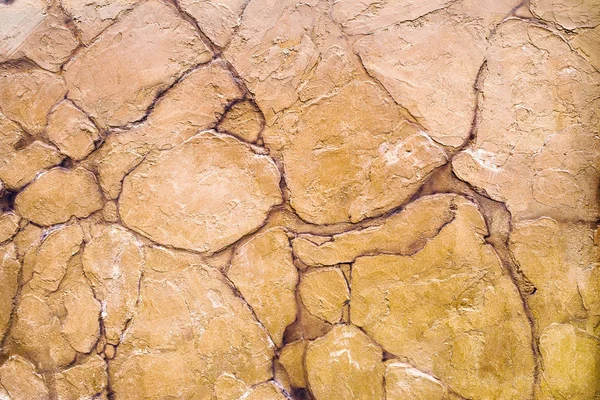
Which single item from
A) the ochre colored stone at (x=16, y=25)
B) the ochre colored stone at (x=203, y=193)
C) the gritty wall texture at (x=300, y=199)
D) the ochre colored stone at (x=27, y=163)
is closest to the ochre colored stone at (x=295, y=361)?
the gritty wall texture at (x=300, y=199)

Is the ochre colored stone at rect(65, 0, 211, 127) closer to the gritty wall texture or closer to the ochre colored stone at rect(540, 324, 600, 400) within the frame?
the gritty wall texture

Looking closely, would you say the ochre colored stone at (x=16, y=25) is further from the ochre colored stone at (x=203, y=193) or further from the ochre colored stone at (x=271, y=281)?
the ochre colored stone at (x=271, y=281)

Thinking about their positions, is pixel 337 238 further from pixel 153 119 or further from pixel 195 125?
pixel 153 119

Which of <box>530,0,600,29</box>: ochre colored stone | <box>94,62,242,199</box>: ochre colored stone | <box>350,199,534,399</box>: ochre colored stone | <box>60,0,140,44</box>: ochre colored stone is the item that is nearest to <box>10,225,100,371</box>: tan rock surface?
<box>94,62,242,199</box>: ochre colored stone

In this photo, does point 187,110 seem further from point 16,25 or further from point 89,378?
point 89,378

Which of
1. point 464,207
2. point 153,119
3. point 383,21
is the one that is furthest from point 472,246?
point 153,119
